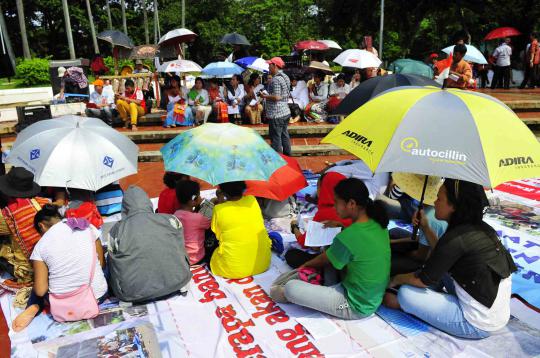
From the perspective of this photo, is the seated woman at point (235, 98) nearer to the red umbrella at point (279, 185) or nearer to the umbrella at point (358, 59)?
the umbrella at point (358, 59)

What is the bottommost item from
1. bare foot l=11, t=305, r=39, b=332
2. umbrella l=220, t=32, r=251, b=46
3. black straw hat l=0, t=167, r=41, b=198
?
bare foot l=11, t=305, r=39, b=332

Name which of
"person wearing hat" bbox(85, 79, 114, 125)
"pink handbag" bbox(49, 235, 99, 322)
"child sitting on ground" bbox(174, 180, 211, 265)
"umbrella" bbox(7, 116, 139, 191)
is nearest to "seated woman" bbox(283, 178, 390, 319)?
"child sitting on ground" bbox(174, 180, 211, 265)

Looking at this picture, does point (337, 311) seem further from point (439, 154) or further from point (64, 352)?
point (64, 352)

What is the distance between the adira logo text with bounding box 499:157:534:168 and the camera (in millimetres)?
2798

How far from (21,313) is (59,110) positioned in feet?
29.8

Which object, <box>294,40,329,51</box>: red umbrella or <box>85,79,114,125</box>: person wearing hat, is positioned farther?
<box>294,40,329,51</box>: red umbrella

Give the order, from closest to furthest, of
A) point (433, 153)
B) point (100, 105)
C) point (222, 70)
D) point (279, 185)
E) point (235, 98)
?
point (433, 153) < point (279, 185) < point (100, 105) < point (235, 98) < point (222, 70)

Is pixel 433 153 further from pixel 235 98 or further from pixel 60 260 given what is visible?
pixel 235 98

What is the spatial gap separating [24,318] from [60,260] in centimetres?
61

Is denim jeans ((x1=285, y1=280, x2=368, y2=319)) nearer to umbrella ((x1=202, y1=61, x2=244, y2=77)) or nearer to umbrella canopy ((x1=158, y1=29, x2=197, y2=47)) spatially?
umbrella ((x1=202, y1=61, x2=244, y2=77))

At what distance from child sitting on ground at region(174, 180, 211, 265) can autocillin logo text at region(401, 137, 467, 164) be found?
6.73ft

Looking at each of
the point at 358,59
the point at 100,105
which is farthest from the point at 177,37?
the point at 358,59

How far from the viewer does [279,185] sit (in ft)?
16.4

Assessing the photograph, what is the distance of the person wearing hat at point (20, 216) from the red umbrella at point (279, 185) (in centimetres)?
209
